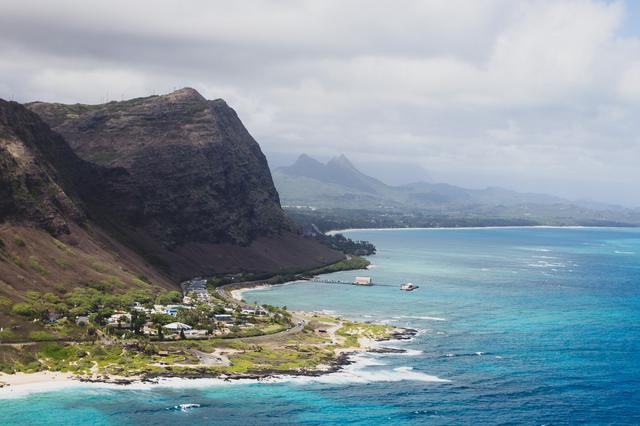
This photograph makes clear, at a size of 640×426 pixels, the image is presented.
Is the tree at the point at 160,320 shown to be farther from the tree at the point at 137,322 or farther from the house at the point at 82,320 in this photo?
the house at the point at 82,320

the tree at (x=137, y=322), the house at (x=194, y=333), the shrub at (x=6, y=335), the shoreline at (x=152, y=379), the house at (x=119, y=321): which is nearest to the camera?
the shoreline at (x=152, y=379)

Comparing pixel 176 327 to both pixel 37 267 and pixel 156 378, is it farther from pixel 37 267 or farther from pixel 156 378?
pixel 37 267

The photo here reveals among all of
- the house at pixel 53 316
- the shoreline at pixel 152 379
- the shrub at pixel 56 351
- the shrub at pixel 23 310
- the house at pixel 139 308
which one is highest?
the shrub at pixel 23 310

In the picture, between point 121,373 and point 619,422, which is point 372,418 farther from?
point 121,373

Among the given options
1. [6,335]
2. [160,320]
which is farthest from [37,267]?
[6,335]

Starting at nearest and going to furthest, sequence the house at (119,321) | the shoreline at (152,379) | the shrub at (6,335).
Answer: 1. the shoreline at (152,379)
2. the shrub at (6,335)
3. the house at (119,321)

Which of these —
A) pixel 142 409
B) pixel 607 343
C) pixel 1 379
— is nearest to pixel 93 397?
pixel 142 409

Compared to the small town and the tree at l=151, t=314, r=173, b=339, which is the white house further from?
the tree at l=151, t=314, r=173, b=339

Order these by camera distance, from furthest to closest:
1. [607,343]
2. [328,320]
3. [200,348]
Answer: [328,320]
[607,343]
[200,348]

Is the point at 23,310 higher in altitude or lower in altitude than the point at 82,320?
higher

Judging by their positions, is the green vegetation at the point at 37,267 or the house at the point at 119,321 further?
the green vegetation at the point at 37,267

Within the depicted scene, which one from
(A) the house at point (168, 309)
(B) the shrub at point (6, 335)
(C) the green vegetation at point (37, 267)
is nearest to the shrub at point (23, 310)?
(B) the shrub at point (6, 335)
